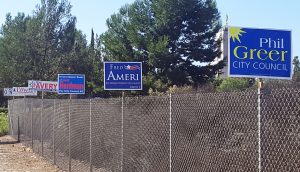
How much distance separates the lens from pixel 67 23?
59.8 meters

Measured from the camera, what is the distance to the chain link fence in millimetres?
5094

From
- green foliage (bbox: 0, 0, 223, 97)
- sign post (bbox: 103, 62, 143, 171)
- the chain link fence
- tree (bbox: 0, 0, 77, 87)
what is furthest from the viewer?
tree (bbox: 0, 0, 77, 87)

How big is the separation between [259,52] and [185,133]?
4.72ft

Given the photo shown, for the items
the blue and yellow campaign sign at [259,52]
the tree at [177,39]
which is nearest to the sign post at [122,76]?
the blue and yellow campaign sign at [259,52]

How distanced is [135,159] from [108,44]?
3868 cm

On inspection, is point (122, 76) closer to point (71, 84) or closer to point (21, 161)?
point (71, 84)

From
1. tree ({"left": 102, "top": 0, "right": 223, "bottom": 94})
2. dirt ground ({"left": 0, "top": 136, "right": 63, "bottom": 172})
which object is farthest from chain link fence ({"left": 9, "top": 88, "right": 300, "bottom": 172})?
tree ({"left": 102, "top": 0, "right": 223, "bottom": 94})

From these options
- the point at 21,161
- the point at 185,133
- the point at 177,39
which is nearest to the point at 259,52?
the point at 185,133

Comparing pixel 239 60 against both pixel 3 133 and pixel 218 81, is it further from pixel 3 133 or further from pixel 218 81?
pixel 218 81

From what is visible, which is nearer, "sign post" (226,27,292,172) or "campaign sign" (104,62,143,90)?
"sign post" (226,27,292,172)

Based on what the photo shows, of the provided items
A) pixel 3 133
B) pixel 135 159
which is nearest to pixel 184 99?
pixel 135 159

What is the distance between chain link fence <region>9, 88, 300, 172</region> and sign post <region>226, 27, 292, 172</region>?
2.52ft

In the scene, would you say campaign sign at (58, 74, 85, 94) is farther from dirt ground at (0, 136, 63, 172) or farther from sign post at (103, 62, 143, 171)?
sign post at (103, 62, 143, 171)

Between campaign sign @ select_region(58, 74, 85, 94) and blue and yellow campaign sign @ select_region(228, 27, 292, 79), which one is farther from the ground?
A: blue and yellow campaign sign @ select_region(228, 27, 292, 79)
